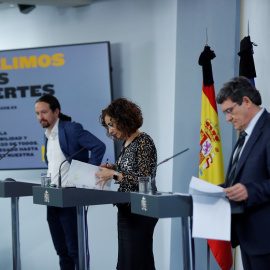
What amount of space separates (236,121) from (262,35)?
169 centimetres

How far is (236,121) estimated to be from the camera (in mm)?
2523

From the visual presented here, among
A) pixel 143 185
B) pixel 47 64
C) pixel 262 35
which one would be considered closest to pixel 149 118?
pixel 47 64

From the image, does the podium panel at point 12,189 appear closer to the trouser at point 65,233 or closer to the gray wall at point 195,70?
the trouser at point 65,233

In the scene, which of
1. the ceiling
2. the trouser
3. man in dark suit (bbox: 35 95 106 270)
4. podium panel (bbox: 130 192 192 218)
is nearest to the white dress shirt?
man in dark suit (bbox: 35 95 106 270)

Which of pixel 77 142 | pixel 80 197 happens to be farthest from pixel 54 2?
pixel 80 197

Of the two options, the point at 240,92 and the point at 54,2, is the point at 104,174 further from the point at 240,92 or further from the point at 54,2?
the point at 54,2

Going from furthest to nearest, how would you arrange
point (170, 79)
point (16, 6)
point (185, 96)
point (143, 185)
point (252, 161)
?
point (16, 6), point (170, 79), point (185, 96), point (143, 185), point (252, 161)

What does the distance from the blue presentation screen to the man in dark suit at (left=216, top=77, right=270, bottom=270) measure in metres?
2.56

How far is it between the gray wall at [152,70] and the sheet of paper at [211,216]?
201 cm

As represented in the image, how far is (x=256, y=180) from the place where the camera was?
241 centimetres

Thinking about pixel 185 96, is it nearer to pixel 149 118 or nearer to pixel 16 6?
pixel 149 118

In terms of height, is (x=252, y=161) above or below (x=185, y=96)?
below

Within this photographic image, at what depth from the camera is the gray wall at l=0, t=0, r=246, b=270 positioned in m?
4.42

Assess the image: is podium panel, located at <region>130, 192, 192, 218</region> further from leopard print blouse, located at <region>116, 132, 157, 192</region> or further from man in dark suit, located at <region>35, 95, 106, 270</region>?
man in dark suit, located at <region>35, 95, 106, 270</region>
